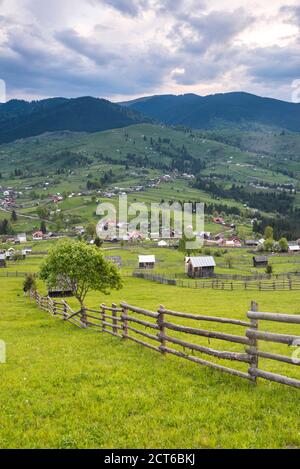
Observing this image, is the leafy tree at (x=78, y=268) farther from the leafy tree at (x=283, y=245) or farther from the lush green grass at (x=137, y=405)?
the leafy tree at (x=283, y=245)

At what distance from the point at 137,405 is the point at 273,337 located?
13.5 ft

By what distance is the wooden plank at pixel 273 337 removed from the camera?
10438mm

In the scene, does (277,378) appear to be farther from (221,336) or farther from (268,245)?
(268,245)

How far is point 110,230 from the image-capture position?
197 meters

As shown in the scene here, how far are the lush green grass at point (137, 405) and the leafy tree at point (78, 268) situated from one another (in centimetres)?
1732

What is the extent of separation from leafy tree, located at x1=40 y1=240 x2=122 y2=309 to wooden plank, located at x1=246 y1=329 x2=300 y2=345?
23102mm

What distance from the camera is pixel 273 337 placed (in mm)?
10992

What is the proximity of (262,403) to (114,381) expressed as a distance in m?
4.58

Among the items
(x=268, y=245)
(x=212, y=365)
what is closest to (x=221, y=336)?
(x=212, y=365)

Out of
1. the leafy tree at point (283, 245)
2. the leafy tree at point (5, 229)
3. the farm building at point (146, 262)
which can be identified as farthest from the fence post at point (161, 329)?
the leafy tree at point (5, 229)

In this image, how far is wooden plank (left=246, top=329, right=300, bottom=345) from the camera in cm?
1044

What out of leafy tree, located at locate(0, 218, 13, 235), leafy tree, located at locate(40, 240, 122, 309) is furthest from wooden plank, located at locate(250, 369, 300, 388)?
leafy tree, located at locate(0, 218, 13, 235)

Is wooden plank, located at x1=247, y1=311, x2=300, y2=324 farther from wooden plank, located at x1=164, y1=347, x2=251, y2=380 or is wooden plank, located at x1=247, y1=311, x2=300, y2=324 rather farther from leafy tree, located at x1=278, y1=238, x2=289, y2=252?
leafy tree, located at x1=278, y1=238, x2=289, y2=252
